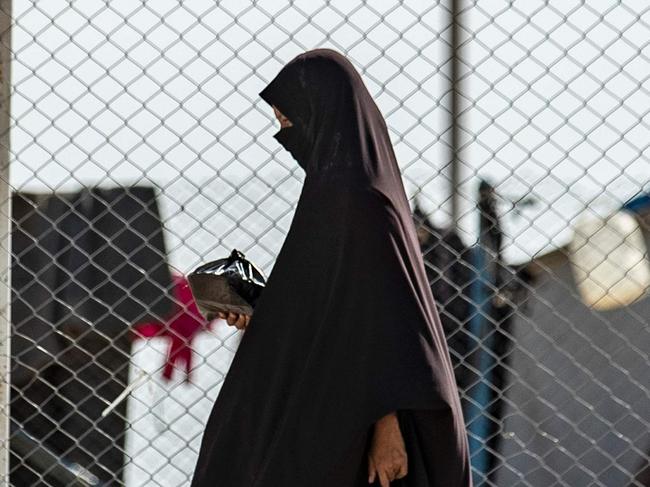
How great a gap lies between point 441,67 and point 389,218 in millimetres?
1141

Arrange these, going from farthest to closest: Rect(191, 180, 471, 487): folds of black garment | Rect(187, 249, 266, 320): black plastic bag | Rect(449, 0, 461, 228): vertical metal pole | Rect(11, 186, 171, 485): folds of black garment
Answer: Rect(11, 186, 171, 485): folds of black garment, Rect(449, 0, 461, 228): vertical metal pole, Rect(187, 249, 266, 320): black plastic bag, Rect(191, 180, 471, 487): folds of black garment

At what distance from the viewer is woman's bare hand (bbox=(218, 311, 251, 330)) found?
12.1ft

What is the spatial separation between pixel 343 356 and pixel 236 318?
0.43m

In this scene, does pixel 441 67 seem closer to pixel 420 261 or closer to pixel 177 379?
pixel 420 261

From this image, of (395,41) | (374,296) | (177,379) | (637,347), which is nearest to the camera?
(374,296)

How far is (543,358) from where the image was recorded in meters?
4.75

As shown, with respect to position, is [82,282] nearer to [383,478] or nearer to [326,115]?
[326,115]

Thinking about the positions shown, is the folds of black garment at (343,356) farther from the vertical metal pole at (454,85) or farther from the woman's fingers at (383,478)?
the vertical metal pole at (454,85)

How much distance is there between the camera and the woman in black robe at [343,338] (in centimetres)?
332

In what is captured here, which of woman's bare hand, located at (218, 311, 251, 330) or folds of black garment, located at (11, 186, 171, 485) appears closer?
woman's bare hand, located at (218, 311, 251, 330)

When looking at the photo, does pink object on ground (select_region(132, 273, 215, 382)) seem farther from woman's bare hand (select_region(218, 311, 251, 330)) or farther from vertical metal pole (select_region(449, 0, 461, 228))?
woman's bare hand (select_region(218, 311, 251, 330))

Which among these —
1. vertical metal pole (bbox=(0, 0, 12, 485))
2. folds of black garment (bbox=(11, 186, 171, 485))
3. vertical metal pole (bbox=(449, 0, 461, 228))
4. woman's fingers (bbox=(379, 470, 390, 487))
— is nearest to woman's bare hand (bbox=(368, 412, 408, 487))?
woman's fingers (bbox=(379, 470, 390, 487))

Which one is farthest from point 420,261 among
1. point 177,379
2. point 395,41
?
point 177,379

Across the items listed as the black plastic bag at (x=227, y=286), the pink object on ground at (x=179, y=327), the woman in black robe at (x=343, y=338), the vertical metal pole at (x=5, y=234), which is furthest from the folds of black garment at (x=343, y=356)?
the pink object on ground at (x=179, y=327)
